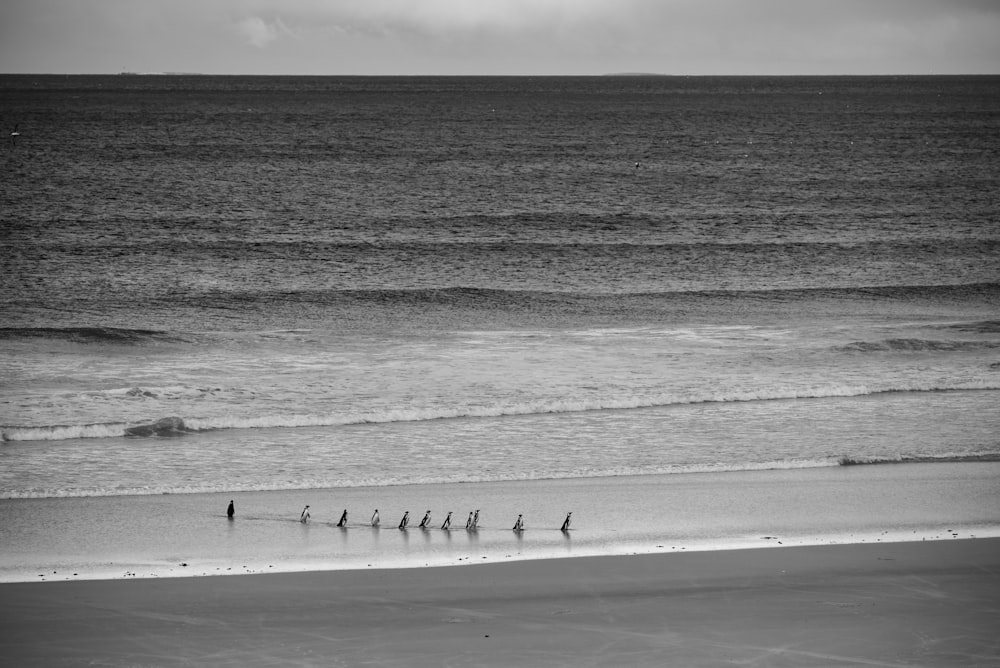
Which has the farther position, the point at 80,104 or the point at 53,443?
the point at 80,104

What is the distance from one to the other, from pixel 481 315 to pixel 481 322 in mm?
1100

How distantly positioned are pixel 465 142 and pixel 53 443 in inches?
2995

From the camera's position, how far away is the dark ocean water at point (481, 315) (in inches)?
733

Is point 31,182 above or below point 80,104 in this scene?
below

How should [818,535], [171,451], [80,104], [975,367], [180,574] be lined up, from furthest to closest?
[80,104] < [975,367] < [171,451] < [818,535] < [180,574]

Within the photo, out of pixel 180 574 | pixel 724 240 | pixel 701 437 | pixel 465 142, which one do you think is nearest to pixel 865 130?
pixel 465 142

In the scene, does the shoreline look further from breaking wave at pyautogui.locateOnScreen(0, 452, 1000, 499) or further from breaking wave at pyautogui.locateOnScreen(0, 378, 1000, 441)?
breaking wave at pyautogui.locateOnScreen(0, 378, 1000, 441)

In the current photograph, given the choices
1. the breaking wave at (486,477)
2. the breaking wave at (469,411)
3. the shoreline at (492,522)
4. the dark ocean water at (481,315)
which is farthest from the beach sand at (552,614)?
the breaking wave at (469,411)

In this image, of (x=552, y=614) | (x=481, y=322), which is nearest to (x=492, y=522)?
(x=552, y=614)

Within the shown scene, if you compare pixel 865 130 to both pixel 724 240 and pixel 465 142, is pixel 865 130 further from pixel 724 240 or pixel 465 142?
pixel 724 240

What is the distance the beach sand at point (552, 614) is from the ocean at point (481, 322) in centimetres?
268

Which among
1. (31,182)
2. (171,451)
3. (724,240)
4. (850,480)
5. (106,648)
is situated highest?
(31,182)

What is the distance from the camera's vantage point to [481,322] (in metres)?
31.1

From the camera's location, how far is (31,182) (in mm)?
61250
